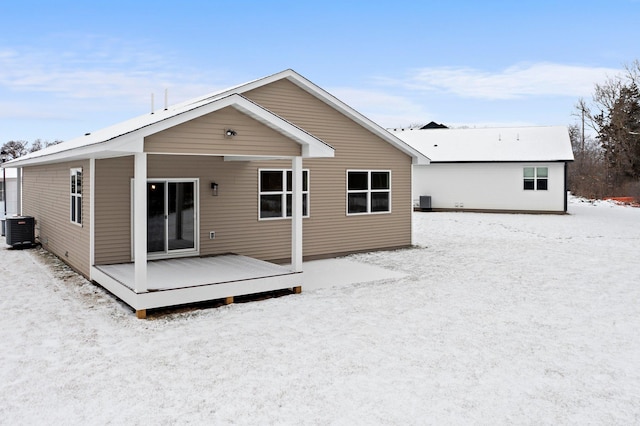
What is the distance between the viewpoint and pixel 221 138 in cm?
753

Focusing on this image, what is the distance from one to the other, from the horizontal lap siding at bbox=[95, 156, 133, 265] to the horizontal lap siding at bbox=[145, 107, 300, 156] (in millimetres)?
2775

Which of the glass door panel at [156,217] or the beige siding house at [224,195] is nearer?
the beige siding house at [224,195]

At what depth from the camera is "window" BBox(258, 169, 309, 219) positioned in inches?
442

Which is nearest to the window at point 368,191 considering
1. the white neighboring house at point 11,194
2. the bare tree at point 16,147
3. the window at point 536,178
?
the window at point 536,178

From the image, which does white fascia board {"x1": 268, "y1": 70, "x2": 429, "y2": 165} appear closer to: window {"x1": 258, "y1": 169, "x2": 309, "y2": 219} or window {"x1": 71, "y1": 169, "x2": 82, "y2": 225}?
window {"x1": 258, "y1": 169, "x2": 309, "y2": 219}

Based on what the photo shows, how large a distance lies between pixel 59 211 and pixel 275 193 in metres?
5.08

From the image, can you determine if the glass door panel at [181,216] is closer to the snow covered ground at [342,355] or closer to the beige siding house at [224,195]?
the beige siding house at [224,195]

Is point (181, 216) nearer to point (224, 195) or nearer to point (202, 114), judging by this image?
point (224, 195)

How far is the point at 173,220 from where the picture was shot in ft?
33.2

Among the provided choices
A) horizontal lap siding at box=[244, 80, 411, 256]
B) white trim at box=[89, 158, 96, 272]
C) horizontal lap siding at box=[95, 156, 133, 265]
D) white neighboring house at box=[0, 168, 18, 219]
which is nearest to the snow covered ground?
white trim at box=[89, 158, 96, 272]

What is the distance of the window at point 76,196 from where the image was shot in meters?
9.95

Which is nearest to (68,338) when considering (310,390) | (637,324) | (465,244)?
(310,390)

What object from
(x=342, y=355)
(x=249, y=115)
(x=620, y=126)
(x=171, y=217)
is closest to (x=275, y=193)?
(x=171, y=217)

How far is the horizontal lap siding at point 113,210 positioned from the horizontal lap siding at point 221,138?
9.10ft
